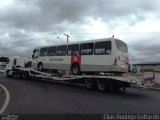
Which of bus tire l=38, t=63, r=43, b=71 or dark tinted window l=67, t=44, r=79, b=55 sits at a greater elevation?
dark tinted window l=67, t=44, r=79, b=55

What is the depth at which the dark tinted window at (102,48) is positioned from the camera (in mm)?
20719

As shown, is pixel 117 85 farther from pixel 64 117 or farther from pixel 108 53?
pixel 64 117

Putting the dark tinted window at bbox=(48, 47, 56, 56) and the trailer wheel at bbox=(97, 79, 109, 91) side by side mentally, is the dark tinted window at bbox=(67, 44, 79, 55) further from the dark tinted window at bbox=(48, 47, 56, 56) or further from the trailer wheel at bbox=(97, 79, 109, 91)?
the trailer wheel at bbox=(97, 79, 109, 91)

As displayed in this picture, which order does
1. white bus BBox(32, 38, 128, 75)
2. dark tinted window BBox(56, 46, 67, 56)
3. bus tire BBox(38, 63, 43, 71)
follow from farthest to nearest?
bus tire BBox(38, 63, 43, 71), dark tinted window BBox(56, 46, 67, 56), white bus BBox(32, 38, 128, 75)

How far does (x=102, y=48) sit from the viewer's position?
69.5 feet

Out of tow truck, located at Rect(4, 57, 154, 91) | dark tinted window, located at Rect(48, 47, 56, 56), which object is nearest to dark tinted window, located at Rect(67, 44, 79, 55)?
tow truck, located at Rect(4, 57, 154, 91)

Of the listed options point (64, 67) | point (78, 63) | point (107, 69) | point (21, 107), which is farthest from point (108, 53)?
point (21, 107)

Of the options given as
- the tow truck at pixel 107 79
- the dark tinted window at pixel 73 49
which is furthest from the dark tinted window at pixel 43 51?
the dark tinted window at pixel 73 49

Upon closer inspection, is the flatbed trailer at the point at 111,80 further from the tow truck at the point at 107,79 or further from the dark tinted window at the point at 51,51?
the dark tinted window at the point at 51,51

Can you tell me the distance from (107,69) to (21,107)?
934 cm

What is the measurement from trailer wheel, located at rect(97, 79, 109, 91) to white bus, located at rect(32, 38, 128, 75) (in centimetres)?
86

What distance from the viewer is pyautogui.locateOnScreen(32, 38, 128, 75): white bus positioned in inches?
810

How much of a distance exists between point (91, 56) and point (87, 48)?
80cm

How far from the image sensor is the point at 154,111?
40.2ft
